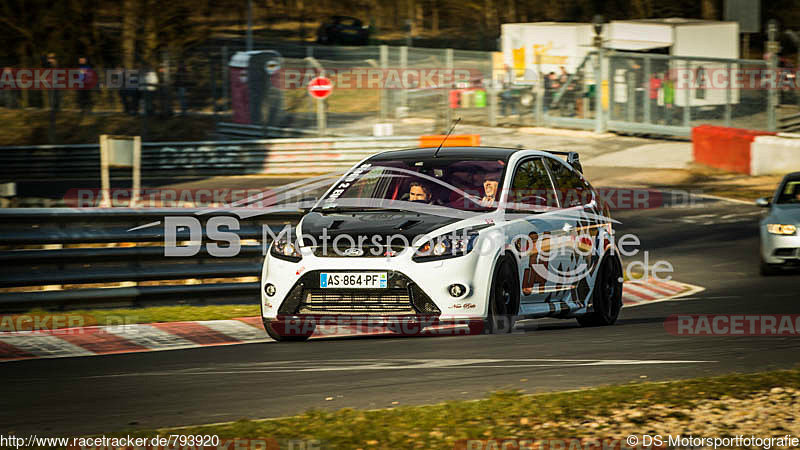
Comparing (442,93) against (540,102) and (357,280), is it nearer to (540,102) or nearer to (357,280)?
(540,102)

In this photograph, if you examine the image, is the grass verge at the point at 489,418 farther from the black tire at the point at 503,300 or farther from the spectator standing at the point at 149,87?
the spectator standing at the point at 149,87

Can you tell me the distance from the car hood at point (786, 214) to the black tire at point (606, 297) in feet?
17.3

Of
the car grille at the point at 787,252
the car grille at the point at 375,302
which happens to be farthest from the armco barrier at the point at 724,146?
the car grille at the point at 375,302

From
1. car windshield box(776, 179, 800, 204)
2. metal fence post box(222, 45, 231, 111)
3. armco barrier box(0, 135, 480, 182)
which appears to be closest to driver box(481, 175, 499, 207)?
car windshield box(776, 179, 800, 204)

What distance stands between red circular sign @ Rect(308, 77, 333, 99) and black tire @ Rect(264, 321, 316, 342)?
2400 cm

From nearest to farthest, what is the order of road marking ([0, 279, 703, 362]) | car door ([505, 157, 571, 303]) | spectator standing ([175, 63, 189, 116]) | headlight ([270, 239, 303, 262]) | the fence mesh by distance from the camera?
headlight ([270, 239, 303, 262])
road marking ([0, 279, 703, 362])
car door ([505, 157, 571, 303])
the fence mesh
spectator standing ([175, 63, 189, 116])

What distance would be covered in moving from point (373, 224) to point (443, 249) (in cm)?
60

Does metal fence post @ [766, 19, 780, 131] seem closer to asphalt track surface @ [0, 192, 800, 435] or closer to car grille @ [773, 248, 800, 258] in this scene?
car grille @ [773, 248, 800, 258]

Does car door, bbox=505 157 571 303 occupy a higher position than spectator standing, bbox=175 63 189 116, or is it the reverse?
spectator standing, bbox=175 63 189 116

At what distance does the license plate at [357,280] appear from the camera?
8594 mm

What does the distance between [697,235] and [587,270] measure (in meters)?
10.5

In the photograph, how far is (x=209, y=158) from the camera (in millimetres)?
32031

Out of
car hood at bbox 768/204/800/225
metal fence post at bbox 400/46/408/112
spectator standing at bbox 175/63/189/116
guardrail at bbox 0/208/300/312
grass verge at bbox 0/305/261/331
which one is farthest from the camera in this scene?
spectator standing at bbox 175/63/189/116

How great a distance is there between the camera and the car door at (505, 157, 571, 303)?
9.34 meters
